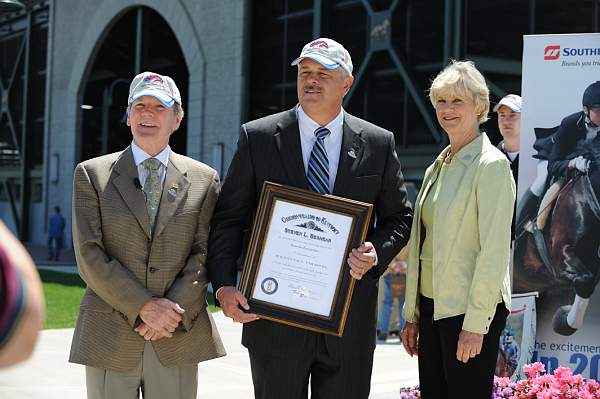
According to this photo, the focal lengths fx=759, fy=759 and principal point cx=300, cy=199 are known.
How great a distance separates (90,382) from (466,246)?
196 centimetres

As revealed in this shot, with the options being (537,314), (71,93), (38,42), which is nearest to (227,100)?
(71,93)

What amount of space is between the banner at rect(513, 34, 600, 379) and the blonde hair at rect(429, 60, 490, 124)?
1662 mm

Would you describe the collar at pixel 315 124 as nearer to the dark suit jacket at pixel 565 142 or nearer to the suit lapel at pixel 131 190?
the suit lapel at pixel 131 190

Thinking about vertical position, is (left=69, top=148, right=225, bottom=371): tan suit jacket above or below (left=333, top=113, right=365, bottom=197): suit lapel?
below

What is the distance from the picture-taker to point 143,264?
3693 millimetres

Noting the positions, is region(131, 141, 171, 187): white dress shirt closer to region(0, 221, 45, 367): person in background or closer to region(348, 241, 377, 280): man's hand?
region(348, 241, 377, 280): man's hand

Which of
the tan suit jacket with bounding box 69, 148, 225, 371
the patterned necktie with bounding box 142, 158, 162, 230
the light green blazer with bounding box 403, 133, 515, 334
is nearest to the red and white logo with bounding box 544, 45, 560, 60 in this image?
the light green blazer with bounding box 403, 133, 515, 334

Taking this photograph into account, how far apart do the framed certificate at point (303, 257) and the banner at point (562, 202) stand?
2318 millimetres

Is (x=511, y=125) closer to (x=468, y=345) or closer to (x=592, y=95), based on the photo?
(x=592, y=95)

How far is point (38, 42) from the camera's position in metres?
33.4

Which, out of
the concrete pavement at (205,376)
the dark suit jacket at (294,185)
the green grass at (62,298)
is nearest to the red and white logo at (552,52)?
the dark suit jacket at (294,185)

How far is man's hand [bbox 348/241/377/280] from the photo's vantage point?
348 centimetres

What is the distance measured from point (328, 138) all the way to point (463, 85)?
2.41ft

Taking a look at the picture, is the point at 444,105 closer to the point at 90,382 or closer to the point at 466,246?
the point at 466,246
